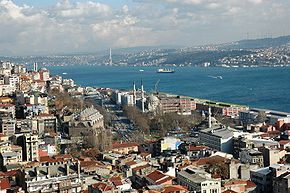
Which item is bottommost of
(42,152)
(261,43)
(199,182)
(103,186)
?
(42,152)

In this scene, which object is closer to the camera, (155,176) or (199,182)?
(199,182)

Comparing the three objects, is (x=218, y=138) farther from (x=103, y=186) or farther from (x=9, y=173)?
(x=103, y=186)

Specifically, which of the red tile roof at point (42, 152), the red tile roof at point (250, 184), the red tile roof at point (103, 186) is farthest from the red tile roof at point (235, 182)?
the red tile roof at point (42, 152)

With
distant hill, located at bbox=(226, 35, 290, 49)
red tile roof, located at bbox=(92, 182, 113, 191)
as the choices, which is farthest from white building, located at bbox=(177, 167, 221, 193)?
distant hill, located at bbox=(226, 35, 290, 49)

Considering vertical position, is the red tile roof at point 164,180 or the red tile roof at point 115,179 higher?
the red tile roof at point 115,179

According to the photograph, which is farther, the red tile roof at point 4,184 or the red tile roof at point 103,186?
the red tile roof at point 4,184

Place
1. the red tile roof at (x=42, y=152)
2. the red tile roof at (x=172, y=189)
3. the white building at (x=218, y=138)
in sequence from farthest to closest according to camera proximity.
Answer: the white building at (x=218, y=138) < the red tile roof at (x=42, y=152) < the red tile roof at (x=172, y=189)

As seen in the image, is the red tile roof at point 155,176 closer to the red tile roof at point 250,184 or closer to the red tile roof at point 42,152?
the red tile roof at point 250,184

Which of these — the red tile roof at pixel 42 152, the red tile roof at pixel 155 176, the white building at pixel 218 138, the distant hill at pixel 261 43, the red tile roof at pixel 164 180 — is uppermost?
the distant hill at pixel 261 43

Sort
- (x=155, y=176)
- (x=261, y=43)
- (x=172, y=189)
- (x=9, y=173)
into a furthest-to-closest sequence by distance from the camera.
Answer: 1. (x=261, y=43)
2. (x=9, y=173)
3. (x=155, y=176)
4. (x=172, y=189)

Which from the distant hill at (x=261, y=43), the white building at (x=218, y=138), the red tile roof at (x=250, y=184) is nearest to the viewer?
the red tile roof at (x=250, y=184)

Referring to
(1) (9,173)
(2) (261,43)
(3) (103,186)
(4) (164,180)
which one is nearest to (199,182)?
(4) (164,180)

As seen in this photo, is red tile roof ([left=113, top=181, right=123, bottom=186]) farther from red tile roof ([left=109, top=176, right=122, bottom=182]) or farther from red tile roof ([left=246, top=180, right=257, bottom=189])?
red tile roof ([left=246, top=180, right=257, bottom=189])
